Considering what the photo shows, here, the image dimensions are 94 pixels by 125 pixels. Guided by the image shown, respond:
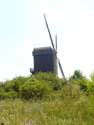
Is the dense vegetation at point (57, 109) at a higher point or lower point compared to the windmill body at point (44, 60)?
lower

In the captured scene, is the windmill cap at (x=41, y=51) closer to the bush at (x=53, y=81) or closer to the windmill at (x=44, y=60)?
the windmill at (x=44, y=60)

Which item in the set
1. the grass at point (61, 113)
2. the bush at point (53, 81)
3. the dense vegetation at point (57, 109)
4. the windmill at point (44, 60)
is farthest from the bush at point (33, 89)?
the windmill at point (44, 60)

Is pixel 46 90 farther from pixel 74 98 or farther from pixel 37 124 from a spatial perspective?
pixel 37 124

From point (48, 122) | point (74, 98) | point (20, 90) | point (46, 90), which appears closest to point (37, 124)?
point (48, 122)

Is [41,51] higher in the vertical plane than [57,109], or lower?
higher

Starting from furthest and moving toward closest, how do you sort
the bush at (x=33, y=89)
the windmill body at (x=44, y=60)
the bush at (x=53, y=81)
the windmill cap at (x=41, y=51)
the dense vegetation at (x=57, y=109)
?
1. the windmill body at (x=44, y=60)
2. the windmill cap at (x=41, y=51)
3. the bush at (x=53, y=81)
4. the bush at (x=33, y=89)
5. the dense vegetation at (x=57, y=109)

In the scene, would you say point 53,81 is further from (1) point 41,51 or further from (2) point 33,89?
(1) point 41,51

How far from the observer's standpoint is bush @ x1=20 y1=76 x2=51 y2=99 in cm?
2905

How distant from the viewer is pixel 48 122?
877 cm

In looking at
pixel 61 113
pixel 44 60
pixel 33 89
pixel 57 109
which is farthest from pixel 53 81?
pixel 44 60

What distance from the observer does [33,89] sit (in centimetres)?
3019

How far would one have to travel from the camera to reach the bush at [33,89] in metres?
29.1

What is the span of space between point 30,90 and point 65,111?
18.5m

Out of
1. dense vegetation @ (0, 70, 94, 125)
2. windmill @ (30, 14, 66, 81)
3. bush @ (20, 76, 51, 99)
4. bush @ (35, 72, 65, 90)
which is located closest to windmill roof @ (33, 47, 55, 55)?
windmill @ (30, 14, 66, 81)
